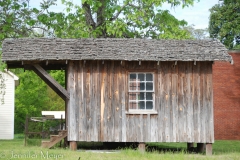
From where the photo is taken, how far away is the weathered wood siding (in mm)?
22250

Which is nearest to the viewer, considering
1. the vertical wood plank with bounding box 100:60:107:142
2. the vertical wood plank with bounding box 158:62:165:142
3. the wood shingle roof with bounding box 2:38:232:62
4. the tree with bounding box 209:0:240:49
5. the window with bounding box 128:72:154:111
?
the wood shingle roof with bounding box 2:38:232:62

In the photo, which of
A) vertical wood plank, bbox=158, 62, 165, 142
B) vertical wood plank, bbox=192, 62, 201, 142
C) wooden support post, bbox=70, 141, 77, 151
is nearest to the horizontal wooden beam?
wooden support post, bbox=70, 141, 77, 151

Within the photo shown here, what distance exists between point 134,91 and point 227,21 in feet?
96.6

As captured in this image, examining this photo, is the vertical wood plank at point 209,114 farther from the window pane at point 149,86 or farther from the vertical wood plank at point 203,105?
the window pane at point 149,86

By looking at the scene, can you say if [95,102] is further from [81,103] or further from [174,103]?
[174,103]

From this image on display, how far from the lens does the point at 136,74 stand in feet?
74.1

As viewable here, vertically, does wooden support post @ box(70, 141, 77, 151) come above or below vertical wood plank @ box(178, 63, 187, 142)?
below

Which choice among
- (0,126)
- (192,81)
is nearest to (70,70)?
(192,81)

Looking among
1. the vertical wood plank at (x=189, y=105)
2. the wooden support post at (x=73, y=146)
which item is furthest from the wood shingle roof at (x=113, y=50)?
the wooden support post at (x=73, y=146)

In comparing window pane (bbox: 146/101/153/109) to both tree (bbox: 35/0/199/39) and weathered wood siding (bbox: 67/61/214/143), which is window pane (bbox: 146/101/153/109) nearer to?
weathered wood siding (bbox: 67/61/214/143)

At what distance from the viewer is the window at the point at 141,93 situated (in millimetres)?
22469

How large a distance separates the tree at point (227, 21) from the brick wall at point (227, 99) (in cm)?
1082

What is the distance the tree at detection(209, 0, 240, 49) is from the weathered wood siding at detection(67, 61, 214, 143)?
83.8 ft

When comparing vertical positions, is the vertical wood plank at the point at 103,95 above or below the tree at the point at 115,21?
below
